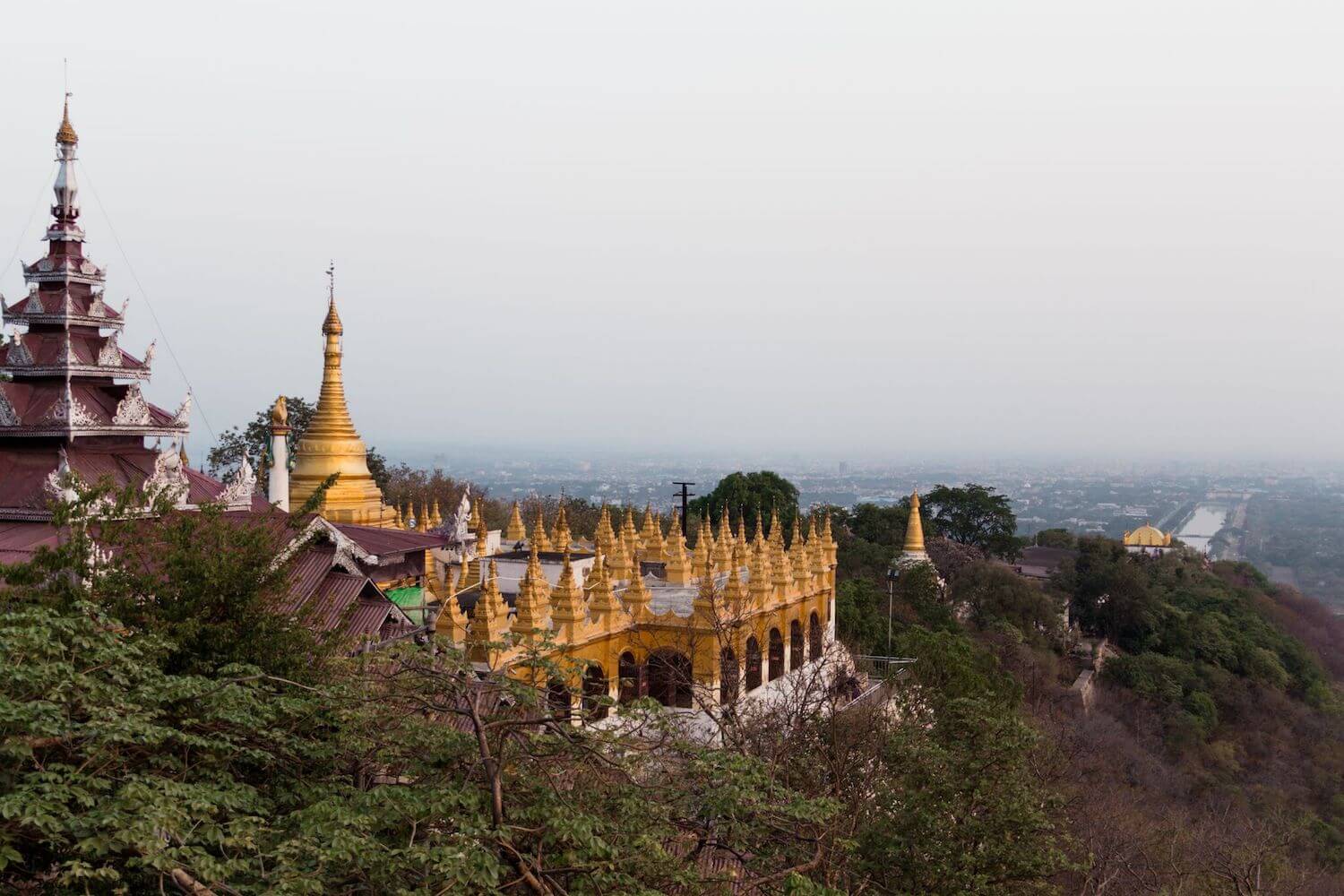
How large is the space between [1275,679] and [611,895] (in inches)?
2124

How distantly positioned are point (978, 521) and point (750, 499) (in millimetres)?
17685

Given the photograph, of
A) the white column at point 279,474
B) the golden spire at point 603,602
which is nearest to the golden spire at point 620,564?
the golden spire at point 603,602

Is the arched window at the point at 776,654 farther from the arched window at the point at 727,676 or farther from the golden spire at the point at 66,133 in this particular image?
the golden spire at the point at 66,133

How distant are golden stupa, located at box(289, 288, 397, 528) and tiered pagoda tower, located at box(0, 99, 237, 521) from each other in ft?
24.0

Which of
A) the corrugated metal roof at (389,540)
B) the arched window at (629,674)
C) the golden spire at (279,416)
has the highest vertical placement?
the golden spire at (279,416)

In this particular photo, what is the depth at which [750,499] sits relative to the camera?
60.4m

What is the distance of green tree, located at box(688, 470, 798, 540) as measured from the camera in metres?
60.3

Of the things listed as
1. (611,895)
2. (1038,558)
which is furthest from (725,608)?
(1038,558)

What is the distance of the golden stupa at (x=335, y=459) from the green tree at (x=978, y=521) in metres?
47.1

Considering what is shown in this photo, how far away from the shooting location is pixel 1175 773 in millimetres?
41469

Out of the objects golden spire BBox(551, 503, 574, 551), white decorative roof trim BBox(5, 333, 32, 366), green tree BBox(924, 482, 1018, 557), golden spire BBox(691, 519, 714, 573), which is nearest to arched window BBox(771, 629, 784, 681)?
golden spire BBox(691, 519, 714, 573)

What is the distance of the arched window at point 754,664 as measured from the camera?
29.3 meters

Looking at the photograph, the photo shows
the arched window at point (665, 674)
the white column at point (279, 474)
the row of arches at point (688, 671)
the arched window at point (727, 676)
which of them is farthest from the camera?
the arched window at point (665, 674)

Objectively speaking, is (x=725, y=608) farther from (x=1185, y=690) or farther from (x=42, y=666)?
(x=1185, y=690)
